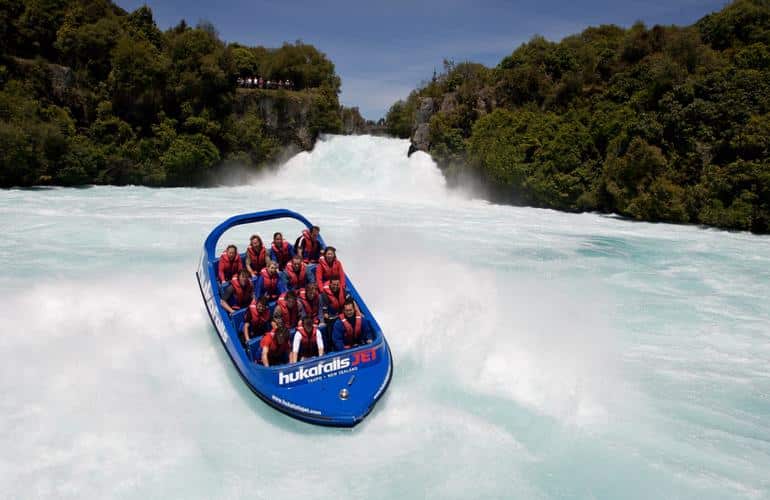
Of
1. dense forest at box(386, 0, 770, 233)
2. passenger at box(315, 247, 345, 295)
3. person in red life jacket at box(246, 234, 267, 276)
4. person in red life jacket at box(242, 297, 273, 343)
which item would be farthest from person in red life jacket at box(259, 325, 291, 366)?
dense forest at box(386, 0, 770, 233)

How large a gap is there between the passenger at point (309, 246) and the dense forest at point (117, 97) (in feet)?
71.5

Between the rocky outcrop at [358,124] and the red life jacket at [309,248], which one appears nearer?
the red life jacket at [309,248]

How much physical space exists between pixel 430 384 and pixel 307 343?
5.75 ft

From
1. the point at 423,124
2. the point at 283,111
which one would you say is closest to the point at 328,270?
the point at 423,124

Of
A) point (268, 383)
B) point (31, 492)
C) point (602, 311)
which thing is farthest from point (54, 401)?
point (602, 311)

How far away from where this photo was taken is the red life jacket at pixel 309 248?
30.8 ft

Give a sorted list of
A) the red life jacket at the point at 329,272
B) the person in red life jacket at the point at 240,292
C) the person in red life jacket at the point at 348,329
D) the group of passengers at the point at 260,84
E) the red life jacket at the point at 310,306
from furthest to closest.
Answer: the group of passengers at the point at 260,84 → the red life jacket at the point at 329,272 → the person in red life jacket at the point at 240,292 → the red life jacket at the point at 310,306 → the person in red life jacket at the point at 348,329

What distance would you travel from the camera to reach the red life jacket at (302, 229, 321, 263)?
30.8 ft

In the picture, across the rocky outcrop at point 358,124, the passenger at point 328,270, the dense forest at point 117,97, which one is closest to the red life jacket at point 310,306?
the passenger at point 328,270

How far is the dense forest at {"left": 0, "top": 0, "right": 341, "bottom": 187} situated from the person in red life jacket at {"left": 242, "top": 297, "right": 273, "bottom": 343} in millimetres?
23772

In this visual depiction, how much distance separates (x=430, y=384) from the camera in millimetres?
6930

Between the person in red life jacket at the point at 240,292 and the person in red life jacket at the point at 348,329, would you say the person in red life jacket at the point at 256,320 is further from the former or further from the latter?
the person in red life jacket at the point at 348,329

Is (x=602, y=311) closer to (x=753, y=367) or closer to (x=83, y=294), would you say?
(x=753, y=367)

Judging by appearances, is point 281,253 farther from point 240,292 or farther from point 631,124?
point 631,124
